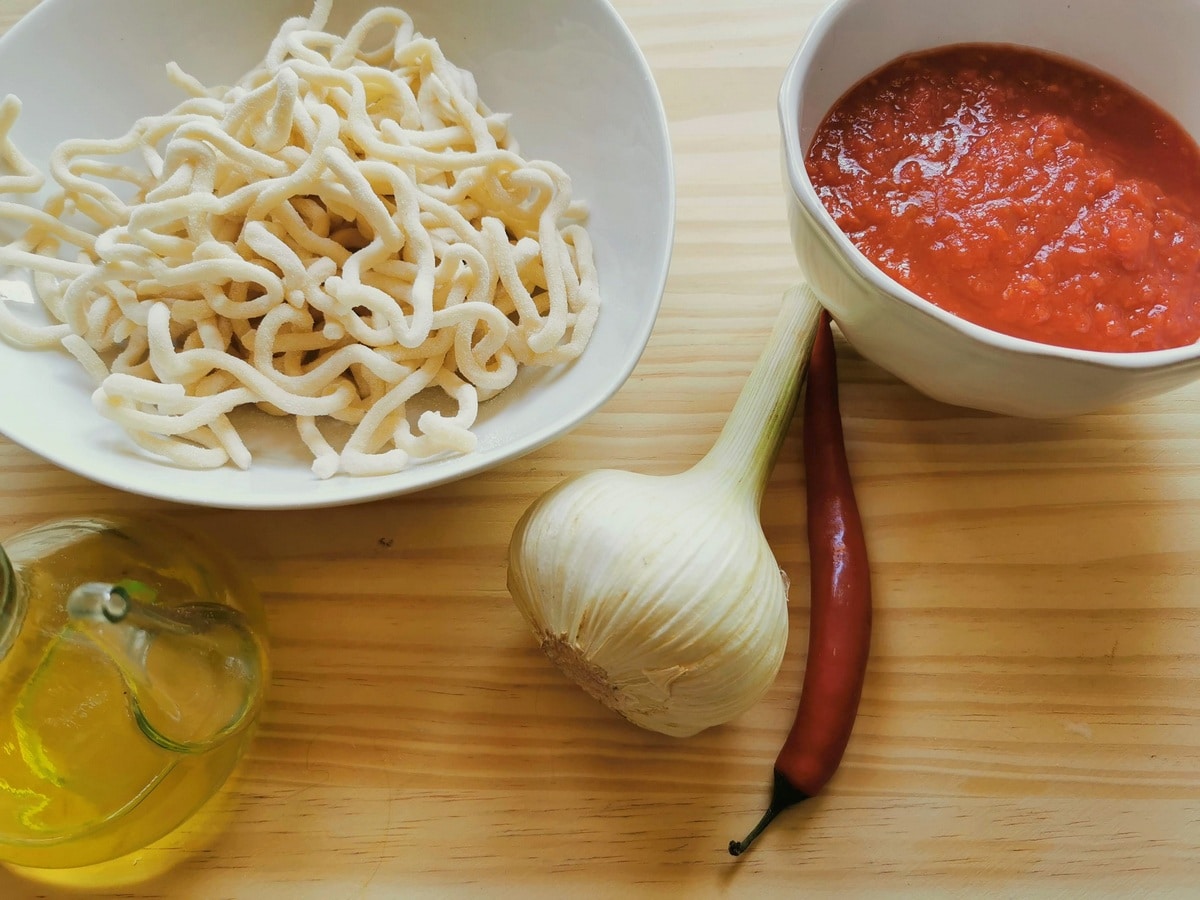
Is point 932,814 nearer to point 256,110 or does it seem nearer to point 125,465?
point 125,465

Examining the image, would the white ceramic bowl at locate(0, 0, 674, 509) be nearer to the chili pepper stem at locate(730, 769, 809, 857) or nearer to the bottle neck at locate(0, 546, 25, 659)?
the bottle neck at locate(0, 546, 25, 659)

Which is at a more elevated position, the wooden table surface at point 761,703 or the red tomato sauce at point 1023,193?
the red tomato sauce at point 1023,193

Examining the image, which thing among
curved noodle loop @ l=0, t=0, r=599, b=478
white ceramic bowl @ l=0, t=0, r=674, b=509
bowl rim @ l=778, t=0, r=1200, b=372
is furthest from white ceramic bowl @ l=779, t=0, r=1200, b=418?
curved noodle loop @ l=0, t=0, r=599, b=478

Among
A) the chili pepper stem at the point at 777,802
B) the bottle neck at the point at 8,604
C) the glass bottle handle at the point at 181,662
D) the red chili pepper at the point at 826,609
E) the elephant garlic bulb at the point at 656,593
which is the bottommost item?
the chili pepper stem at the point at 777,802

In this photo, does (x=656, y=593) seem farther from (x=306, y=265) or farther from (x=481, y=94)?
(x=481, y=94)

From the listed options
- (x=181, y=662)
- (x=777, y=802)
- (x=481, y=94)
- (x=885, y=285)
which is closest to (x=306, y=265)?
(x=481, y=94)

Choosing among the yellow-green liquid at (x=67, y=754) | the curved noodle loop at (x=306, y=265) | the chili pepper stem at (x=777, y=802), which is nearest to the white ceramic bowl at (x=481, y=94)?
the curved noodle loop at (x=306, y=265)

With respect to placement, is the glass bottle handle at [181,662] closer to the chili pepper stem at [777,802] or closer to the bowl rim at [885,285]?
the chili pepper stem at [777,802]
